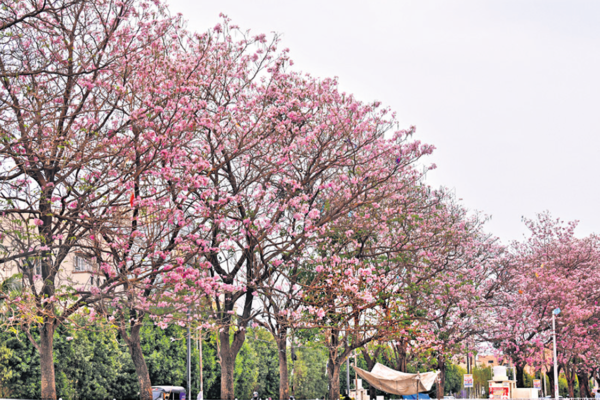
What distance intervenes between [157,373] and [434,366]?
1878 centimetres

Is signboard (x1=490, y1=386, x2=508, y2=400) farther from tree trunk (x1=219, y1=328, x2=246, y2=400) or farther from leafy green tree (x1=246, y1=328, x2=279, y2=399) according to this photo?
leafy green tree (x1=246, y1=328, x2=279, y2=399)

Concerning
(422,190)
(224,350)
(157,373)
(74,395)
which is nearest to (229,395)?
(224,350)

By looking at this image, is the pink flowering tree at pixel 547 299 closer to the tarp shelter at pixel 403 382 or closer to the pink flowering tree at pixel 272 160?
the tarp shelter at pixel 403 382

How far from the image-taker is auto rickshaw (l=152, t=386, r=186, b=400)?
37.7 m

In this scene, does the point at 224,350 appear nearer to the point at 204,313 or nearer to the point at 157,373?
the point at 204,313

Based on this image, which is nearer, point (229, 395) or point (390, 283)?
point (229, 395)

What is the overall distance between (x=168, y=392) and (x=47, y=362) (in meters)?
29.1

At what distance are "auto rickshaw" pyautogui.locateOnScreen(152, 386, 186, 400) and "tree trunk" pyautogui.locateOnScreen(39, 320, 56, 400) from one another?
2537cm

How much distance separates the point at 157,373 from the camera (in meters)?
41.7

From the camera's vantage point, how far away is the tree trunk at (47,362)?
1282cm

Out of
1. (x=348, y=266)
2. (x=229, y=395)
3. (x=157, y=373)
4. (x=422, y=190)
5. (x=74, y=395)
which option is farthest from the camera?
(x=157, y=373)

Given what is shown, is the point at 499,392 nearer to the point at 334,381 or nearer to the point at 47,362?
the point at 334,381

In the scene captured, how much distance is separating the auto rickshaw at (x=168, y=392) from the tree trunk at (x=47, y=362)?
25.4 meters

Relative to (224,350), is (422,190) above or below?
above
